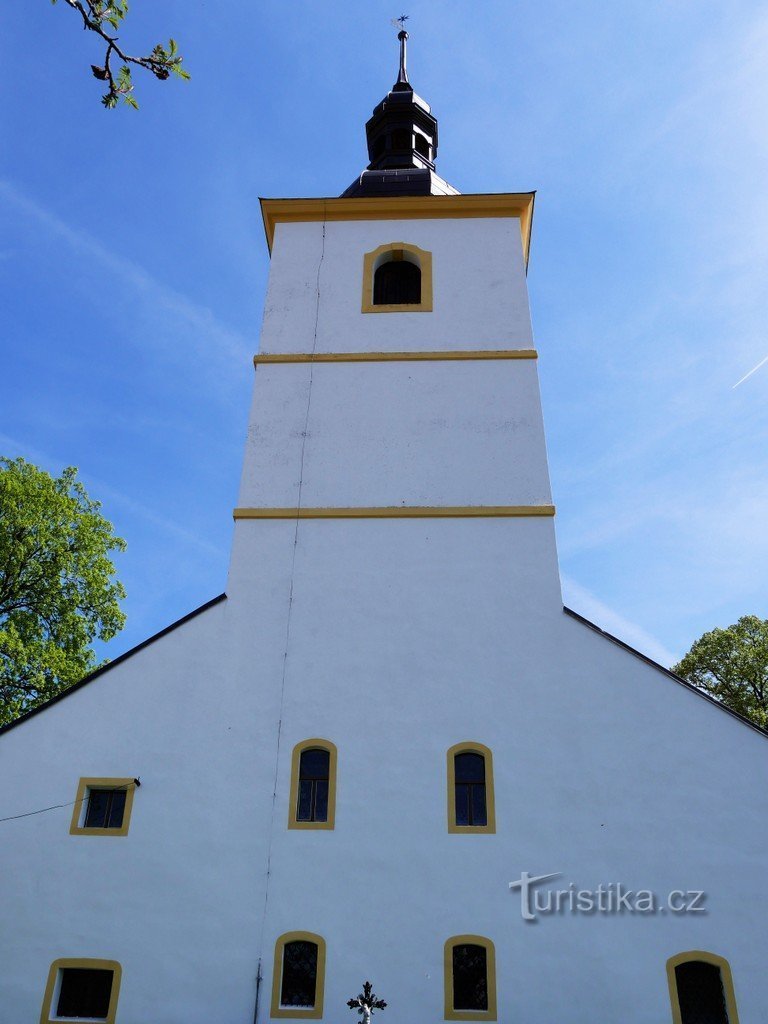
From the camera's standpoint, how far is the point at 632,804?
862cm

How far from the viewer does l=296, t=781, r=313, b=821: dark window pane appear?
885cm

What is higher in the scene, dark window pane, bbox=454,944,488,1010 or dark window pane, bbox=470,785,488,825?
dark window pane, bbox=470,785,488,825

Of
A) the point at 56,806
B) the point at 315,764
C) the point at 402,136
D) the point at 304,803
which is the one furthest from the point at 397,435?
the point at 402,136

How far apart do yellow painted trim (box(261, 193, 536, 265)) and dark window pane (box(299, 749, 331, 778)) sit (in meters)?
8.76

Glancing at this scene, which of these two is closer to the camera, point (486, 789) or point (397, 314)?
point (486, 789)

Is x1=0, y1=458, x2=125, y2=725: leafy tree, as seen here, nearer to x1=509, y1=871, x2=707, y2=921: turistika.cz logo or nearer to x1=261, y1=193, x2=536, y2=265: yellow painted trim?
x1=261, y1=193, x2=536, y2=265: yellow painted trim

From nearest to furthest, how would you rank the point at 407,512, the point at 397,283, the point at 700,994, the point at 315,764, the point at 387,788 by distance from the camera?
the point at 700,994 < the point at 387,788 < the point at 315,764 < the point at 407,512 < the point at 397,283

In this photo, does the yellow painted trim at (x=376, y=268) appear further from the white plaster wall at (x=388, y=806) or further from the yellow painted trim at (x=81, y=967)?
the yellow painted trim at (x=81, y=967)

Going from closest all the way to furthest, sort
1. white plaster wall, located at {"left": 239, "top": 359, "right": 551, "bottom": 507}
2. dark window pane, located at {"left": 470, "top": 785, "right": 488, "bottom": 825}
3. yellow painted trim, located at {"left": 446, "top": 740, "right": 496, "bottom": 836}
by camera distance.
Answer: yellow painted trim, located at {"left": 446, "top": 740, "right": 496, "bottom": 836}
dark window pane, located at {"left": 470, "top": 785, "right": 488, "bottom": 825}
white plaster wall, located at {"left": 239, "top": 359, "right": 551, "bottom": 507}

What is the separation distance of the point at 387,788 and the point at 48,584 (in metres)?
→ 10.2

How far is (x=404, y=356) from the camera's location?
39.4ft

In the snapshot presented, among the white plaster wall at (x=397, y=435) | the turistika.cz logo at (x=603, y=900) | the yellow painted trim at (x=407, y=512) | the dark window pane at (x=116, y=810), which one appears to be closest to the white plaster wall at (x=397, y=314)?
the white plaster wall at (x=397, y=435)

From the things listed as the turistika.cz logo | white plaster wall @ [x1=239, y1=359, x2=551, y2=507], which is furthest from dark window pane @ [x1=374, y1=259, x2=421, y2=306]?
the turistika.cz logo

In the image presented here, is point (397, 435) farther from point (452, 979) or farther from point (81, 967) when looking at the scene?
point (81, 967)
